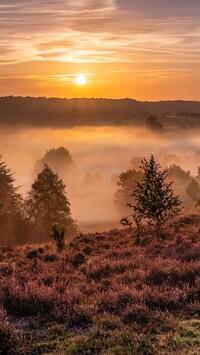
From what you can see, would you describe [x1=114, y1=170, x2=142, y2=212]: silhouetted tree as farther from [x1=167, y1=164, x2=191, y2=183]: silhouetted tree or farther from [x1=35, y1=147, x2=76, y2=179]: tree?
[x1=35, y1=147, x2=76, y2=179]: tree

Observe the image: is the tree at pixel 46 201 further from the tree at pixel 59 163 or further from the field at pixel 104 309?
the tree at pixel 59 163

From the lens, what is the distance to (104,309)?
1045 centimetres

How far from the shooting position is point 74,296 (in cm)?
1123

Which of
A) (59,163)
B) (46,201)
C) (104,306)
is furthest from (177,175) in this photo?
(104,306)

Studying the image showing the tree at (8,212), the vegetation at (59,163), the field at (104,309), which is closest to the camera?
the field at (104,309)

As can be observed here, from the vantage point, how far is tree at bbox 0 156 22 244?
141 ft

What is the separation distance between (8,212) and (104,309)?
34.9 meters

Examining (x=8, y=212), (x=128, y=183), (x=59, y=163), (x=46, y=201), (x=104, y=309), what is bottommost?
(x=104, y=309)

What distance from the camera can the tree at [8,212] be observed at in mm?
42866

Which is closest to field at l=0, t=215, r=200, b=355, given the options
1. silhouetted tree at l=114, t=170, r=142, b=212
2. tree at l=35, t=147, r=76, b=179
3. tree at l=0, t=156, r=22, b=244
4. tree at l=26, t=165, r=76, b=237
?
tree at l=0, t=156, r=22, b=244

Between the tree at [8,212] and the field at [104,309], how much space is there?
86.3ft

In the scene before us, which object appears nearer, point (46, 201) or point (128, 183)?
point (46, 201)

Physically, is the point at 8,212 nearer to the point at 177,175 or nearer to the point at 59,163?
the point at 177,175

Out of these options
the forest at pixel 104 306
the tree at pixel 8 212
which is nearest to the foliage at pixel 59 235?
the forest at pixel 104 306
